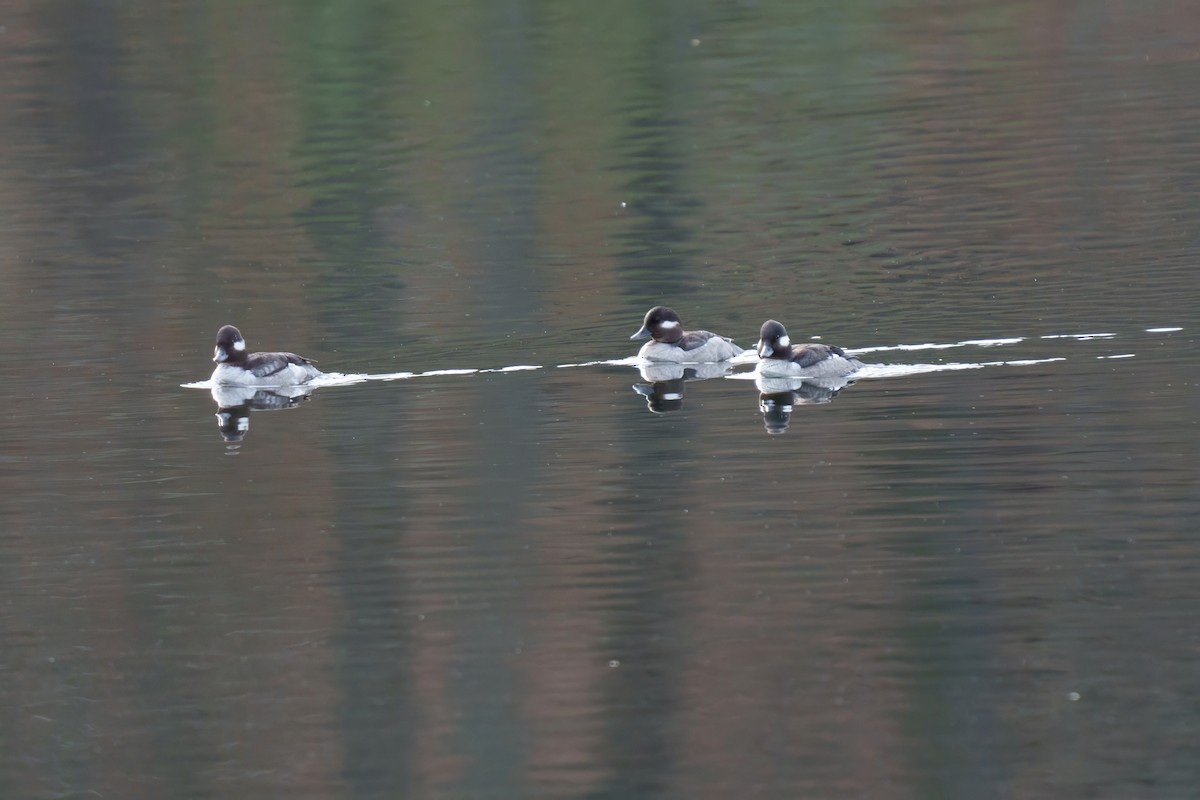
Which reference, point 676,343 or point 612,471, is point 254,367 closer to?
point 676,343

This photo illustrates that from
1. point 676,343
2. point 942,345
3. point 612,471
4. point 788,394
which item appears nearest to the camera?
point 612,471

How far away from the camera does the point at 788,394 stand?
18.9 meters

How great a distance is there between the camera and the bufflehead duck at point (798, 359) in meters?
19.2

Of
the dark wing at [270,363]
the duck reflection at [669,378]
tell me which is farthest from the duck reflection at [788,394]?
the dark wing at [270,363]

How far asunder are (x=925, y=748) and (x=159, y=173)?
92.1ft

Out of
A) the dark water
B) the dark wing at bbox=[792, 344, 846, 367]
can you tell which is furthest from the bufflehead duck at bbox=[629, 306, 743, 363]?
the dark wing at bbox=[792, 344, 846, 367]

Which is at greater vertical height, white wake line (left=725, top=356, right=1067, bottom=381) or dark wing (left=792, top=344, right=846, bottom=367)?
dark wing (left=792, top=344, right=846, bottom=367)

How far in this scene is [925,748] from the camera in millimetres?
10203

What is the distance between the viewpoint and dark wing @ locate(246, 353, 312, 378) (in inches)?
783

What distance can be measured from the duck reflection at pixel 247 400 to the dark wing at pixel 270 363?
15 centimetres

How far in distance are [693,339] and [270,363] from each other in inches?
155

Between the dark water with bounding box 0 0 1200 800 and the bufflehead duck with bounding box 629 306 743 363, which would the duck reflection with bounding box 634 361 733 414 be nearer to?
the bufflehead duck with bounding box 629 306 743 363

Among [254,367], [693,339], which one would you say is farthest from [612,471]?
[254,367]

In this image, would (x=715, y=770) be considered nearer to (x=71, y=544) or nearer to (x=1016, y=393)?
(x=71, y=544)
